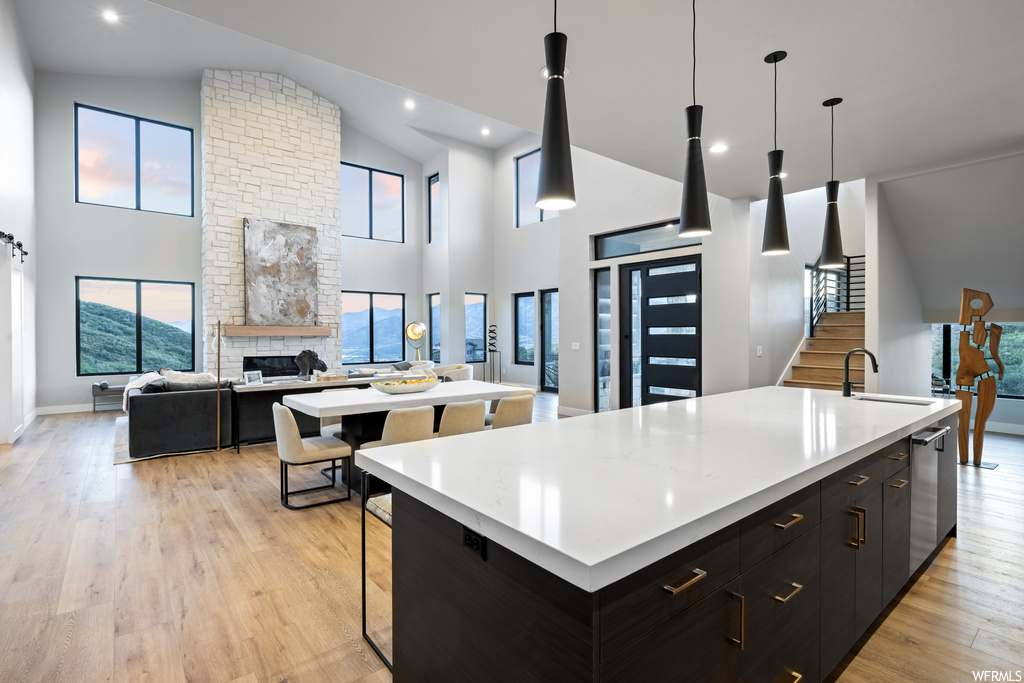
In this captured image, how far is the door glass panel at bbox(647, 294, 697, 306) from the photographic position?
6116 millimetres

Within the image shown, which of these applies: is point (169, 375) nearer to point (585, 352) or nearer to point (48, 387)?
point (48, 387)

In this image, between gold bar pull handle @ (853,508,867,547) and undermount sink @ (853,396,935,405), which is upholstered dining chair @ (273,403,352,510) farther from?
undermount sink @ (853,396,935,405)

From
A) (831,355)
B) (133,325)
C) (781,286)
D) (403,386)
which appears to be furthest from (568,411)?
(133,325)

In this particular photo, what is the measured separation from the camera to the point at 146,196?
8.55m

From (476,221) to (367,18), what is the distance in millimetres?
8857

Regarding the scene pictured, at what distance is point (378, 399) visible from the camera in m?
3.81

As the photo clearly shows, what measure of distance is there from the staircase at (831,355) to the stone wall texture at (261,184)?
25.1ft

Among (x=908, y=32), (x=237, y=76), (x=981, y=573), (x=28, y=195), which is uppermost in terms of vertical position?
(x=237, y=76)

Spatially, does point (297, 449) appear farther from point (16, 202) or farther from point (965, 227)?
point (965, 227)

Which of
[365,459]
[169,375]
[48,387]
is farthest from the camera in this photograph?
[48,387]

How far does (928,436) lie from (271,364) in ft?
29.6

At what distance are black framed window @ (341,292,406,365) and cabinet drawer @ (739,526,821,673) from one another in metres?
10.0

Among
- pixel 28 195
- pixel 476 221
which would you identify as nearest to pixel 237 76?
pixel 28 195

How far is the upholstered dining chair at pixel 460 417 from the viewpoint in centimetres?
336
